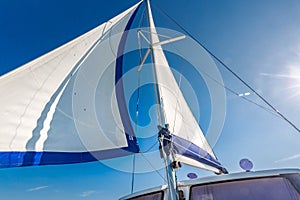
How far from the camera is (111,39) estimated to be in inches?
152

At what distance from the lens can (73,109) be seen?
2.70m

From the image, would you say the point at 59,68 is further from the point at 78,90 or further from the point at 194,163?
the point at 194,163

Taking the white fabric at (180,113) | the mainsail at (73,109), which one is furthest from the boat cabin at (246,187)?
the white fabric at (180,113)

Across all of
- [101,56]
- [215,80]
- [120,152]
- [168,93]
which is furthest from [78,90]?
[215,80]

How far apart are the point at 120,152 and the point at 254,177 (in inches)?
76.5

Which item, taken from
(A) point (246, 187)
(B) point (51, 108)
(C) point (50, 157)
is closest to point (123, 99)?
(B) point (51, 108)

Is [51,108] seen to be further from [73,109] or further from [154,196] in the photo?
[154,196]

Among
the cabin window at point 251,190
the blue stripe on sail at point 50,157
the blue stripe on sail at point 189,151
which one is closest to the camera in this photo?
the cabin window at point 251,190

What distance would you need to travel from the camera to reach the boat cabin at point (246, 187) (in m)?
1.60

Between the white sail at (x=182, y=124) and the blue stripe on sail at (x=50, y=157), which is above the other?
the white sail at (x=182, y=124)

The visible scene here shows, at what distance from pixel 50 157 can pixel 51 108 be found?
0.63 metres

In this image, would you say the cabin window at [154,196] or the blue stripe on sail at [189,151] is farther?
the blue stripe on sail at [189,151]

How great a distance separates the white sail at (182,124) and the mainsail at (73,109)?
0.03 meters

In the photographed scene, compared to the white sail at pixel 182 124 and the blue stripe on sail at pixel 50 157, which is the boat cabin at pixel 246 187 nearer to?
the white sail at pixel 182 124
